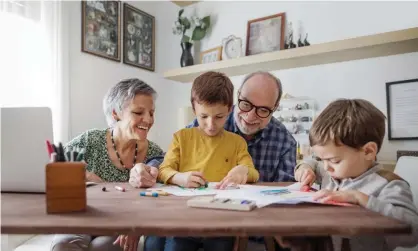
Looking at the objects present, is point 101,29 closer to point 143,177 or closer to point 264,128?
point 264,128

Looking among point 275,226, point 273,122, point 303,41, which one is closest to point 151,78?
point 303,41

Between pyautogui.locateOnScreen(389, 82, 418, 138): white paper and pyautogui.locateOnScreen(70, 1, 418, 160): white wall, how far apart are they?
0.07 metres

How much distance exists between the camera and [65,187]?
2.45 feet

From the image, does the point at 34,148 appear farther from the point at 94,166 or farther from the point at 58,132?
the point at 58,132

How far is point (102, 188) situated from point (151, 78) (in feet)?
9.73

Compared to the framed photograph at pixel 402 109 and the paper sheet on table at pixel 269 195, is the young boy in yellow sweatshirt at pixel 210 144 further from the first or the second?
the framed photograph at pixel 402 109

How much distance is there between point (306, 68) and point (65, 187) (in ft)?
8.98

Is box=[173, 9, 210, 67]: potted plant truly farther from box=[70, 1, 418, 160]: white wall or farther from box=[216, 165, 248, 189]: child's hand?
box=[216, 165, 248, 189]: child's hand

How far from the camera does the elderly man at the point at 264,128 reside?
1.65 meters

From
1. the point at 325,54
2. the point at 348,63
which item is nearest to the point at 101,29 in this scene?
the point at 325,54

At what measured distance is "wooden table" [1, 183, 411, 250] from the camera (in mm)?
616

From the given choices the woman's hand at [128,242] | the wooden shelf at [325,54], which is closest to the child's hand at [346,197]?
the woman's hand at [128,242]

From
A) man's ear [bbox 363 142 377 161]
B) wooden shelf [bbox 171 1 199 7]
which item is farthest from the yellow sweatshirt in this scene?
wooden shelf [bbox 171 1 199 7]

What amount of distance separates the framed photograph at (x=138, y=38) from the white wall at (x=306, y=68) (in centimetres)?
9
